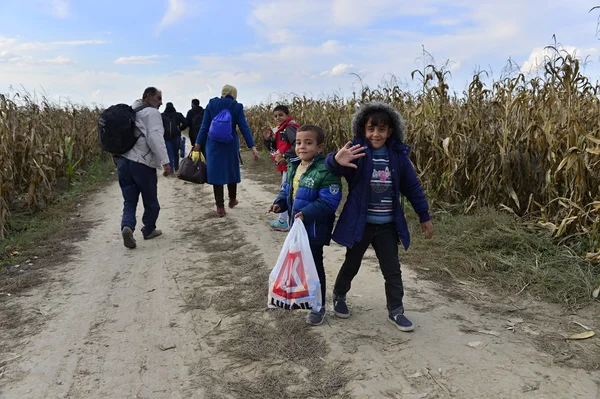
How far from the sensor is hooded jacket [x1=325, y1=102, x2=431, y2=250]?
3.19m

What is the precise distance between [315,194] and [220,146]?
3.81 meters

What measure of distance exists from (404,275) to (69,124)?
10.8m

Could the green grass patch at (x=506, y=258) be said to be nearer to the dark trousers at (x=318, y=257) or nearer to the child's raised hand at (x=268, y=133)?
the dark trousers at (x=318, y=257)

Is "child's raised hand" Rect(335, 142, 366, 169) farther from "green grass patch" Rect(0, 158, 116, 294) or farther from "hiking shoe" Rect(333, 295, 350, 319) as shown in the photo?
"green grass patch" Rect(0, 158, 116, 294)

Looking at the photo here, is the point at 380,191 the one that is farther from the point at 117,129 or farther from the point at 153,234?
the point at 153,234

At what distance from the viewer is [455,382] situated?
269 cm

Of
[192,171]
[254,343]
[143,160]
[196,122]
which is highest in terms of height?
[196,122]

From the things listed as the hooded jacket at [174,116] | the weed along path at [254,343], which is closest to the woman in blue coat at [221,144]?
the weed along path at [254,343]

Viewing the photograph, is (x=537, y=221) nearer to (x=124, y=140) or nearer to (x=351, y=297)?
(x=351, y=297)

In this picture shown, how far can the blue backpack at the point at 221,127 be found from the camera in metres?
6.55

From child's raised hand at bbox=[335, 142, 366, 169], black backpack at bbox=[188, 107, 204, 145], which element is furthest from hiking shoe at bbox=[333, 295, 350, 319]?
black backpack at bbox=[188, 107, 204, 145]

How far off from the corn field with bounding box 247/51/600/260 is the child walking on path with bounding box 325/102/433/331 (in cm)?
207

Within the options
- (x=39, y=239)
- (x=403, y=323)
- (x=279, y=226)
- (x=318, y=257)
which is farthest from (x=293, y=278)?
(x=39, y=239)

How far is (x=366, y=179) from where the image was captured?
10.5 feet
